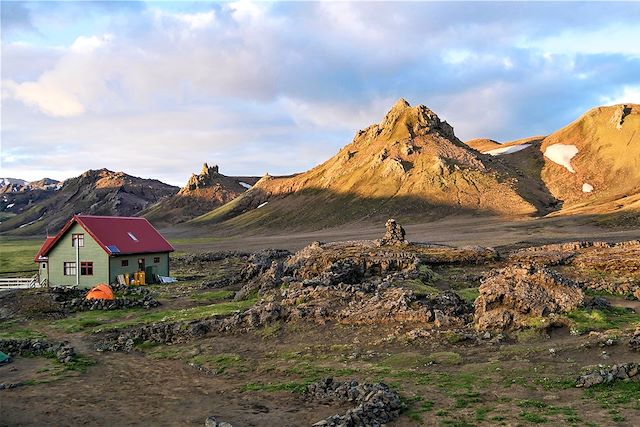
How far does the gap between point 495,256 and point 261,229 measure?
128m

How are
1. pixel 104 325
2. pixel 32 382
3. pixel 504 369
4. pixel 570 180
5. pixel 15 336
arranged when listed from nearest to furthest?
pixel 504 369 → pixel 32 382 → pixel 15 336 → pixel 104 325 → pixel 570 180

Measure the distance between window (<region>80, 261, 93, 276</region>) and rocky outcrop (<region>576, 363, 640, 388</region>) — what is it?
58.9m

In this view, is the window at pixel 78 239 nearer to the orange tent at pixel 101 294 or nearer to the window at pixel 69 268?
the window at pixel 69 268

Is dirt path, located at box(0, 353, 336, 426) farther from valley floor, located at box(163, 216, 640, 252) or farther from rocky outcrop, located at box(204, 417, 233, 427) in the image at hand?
valley floor, located at box(163, 216, 640, 252)

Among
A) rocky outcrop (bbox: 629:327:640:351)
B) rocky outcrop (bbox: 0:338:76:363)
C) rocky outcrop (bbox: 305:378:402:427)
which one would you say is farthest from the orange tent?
rocky outcrop (bbox: 629:327:640:351)

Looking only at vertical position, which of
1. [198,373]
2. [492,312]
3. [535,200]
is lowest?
[198,373]

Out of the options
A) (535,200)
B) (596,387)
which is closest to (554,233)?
(535,200)

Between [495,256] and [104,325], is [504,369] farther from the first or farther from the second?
[495,256]

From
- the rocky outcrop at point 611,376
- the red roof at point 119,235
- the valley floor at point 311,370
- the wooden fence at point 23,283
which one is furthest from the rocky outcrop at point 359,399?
the wooden fence at point 23,283

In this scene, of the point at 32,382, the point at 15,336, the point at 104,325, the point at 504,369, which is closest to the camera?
the point at 504,369

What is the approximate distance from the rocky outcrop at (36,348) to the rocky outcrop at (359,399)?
19.1 meters

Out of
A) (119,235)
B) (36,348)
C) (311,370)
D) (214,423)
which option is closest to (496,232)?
(119,235)

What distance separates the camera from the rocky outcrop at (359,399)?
1966 cm

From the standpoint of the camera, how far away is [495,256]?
232 feet
